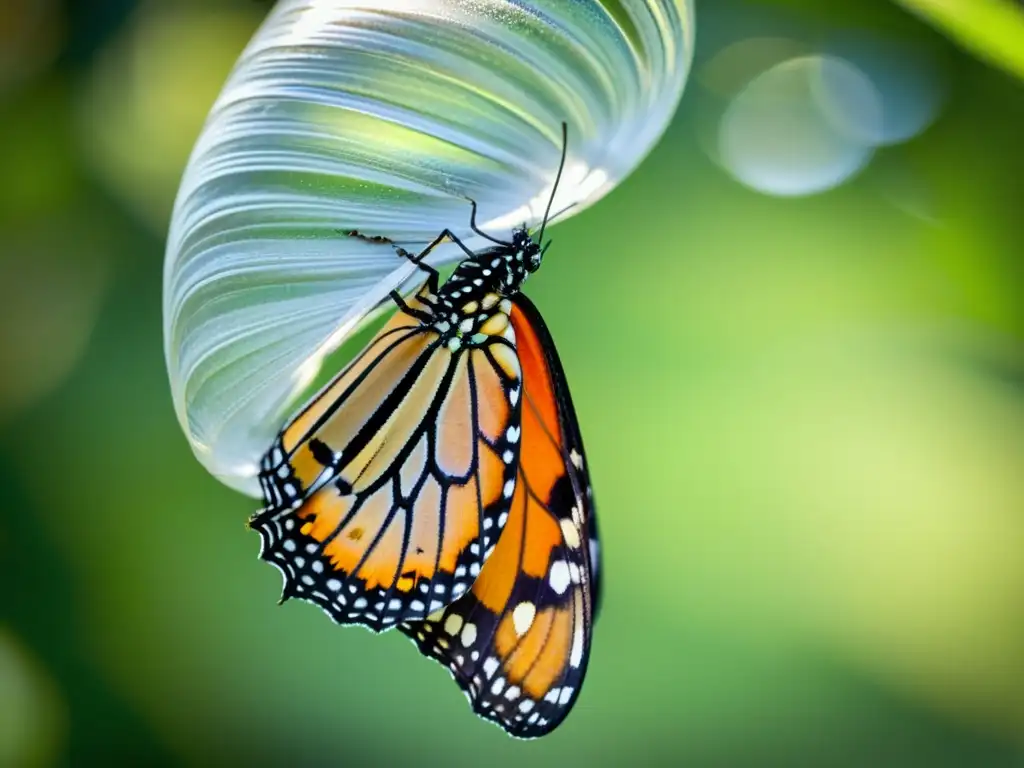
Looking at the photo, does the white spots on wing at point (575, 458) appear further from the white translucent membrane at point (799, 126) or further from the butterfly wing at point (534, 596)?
the white translucent membrane at point (799, 126)

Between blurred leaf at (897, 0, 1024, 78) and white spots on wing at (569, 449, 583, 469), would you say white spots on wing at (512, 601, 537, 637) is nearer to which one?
white spots on wing at (569, 449, 583, 469)

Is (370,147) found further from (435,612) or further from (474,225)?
(435,612)

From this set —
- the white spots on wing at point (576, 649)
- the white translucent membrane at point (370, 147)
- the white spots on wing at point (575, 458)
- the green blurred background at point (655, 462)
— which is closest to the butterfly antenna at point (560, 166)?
the white translucent membrane at point (370, 147)

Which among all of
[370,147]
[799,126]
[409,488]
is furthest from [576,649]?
[799,126]

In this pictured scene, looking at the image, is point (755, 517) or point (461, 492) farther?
point (755, 517)

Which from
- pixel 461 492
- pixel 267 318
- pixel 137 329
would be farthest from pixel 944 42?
pixel 137 329

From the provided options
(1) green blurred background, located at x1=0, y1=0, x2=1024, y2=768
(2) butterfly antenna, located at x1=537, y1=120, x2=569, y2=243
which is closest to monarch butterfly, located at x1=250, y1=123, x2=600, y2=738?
(2) butterfly antenna, located at x1=537, y1=120, x2=569, y2=243

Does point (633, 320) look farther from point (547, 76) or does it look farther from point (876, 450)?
point (547, 76)
